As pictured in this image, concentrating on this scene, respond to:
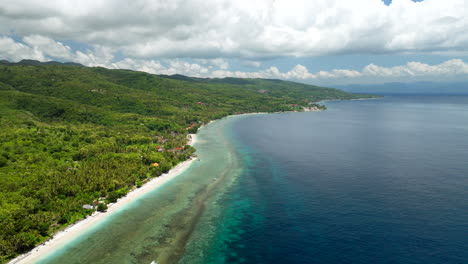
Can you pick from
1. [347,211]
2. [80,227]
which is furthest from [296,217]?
[80,227]

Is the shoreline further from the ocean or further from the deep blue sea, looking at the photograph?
the deep blue sea

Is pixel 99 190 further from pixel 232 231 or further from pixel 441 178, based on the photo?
pixel 441 178

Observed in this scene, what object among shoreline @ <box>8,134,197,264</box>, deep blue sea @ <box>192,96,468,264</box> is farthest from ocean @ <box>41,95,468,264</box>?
shoreline @ <box>8,134,197,264</box>

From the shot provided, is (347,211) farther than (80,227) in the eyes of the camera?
Yes

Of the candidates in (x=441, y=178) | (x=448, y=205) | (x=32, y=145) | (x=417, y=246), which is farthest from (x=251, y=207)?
(x=32, y=145)

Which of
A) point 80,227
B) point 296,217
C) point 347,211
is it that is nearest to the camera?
point 80,227

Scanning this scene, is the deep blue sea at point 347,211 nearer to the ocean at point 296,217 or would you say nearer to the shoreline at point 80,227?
the ocean at point 296,217

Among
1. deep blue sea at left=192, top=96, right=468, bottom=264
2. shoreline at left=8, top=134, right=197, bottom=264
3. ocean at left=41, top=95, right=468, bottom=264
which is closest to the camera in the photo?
shoreline at left=8, top=134, right=197, bottom=264

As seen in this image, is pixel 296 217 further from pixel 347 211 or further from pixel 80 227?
pixel 80 227
